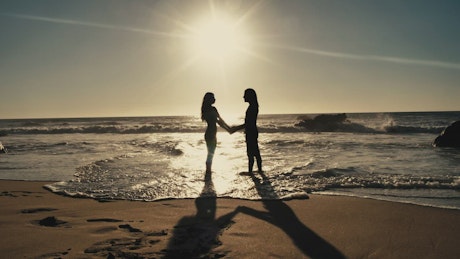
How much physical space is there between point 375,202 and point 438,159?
6.43 meters

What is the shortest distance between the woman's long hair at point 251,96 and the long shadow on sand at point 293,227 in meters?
3.08

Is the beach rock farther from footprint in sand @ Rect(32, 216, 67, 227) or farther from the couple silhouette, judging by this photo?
footprint in sand @ Rect(32, 216, 67, 227)

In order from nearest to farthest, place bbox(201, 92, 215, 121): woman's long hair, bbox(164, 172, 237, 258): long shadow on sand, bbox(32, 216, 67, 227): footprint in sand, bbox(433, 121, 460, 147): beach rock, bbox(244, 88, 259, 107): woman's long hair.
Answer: bbox(164, 172, 237, 258): long shadow on sand, bbox(32, 216, 67, 227): footprint in sand, bbox(244, 88, 259, 107): woman's long hair, bbox(201, 92, 215, 121): woman's long hair, bbox(433, 121, 460, 147): beach rock

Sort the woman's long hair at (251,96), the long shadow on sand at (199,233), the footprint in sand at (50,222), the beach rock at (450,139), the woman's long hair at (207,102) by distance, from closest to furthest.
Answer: the long shadow on sand at (199,233) → the footprint in sand at (50,222) → the woman's long hair at (251,96) → the woman's long hair at (207,102) → the beach rock at (450,139)

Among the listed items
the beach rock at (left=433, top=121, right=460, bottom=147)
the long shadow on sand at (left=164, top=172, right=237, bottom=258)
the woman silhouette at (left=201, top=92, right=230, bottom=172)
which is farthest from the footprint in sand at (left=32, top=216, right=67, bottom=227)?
the beach rock at (left=433, top=121, right=460, bottom=147)

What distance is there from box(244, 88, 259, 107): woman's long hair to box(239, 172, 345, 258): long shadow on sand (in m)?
3.08

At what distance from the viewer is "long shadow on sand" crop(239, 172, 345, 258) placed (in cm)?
335

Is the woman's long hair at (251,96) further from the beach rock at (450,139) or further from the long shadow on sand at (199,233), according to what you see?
the beach rock at (450,139)

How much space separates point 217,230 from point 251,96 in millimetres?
5242

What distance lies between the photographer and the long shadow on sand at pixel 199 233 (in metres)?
3.29

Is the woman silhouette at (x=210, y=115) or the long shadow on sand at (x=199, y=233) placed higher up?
the woman silhouette at (x=210, y=115)

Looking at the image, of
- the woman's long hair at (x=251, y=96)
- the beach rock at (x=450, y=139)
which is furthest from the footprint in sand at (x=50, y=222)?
the beach rock at (x=450, y=139)

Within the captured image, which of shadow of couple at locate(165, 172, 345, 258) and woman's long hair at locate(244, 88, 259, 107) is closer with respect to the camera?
shadow of couple at locate(165, 172, 345, 258)

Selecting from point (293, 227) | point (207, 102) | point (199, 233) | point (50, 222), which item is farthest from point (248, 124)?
point (50, 222)
